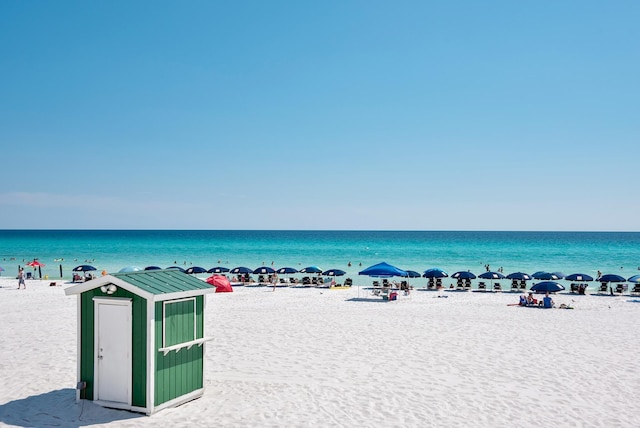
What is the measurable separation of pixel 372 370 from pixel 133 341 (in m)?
5.49

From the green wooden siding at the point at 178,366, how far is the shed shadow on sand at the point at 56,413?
1.94ft

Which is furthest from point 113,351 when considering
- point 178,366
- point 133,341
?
point 178,366

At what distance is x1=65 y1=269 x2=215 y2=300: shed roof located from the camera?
Answer: 8445 millimetres


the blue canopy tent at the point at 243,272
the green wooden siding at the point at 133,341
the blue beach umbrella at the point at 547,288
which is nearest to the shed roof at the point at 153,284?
the green wooden siding at the point at 133,341

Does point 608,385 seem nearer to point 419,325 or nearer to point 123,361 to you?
point 419,325

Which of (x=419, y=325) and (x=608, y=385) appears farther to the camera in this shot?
(x=419, y=325)

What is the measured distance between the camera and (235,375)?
36.5ft

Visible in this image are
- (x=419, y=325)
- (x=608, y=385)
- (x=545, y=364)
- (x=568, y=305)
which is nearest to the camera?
(x=608, y=385)

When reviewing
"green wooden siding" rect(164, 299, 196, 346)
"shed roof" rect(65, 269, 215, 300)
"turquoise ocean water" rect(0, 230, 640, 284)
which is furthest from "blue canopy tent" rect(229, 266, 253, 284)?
"green wooden siding" rect(164, 299, 196, 346)

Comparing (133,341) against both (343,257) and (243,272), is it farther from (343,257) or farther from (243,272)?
(343,257)

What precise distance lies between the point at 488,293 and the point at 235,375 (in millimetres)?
23215

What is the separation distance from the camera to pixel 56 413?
8625 millimetres

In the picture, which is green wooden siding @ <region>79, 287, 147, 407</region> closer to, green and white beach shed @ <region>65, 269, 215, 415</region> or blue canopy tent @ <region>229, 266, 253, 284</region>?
green and white beach shed @ <region>65, 269, 215, 415</region>

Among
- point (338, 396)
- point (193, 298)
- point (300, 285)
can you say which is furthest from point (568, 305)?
point (193, 298)
